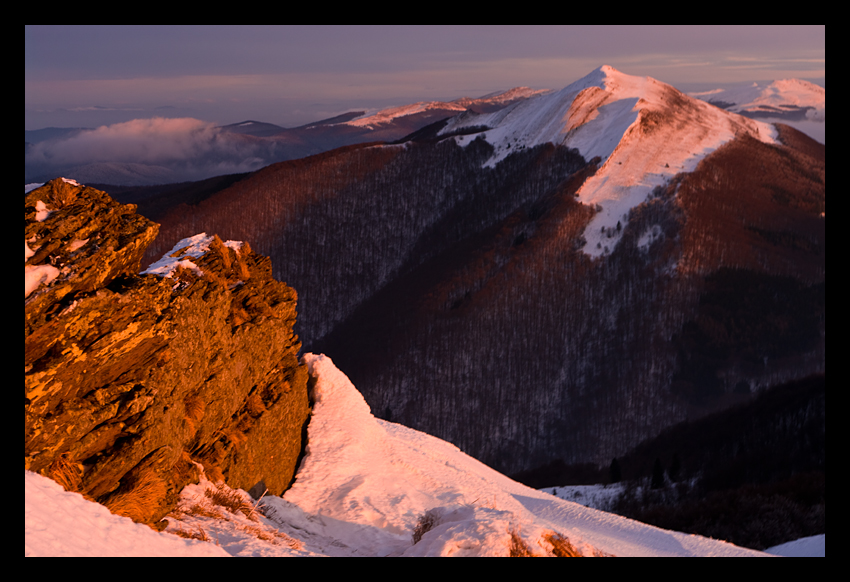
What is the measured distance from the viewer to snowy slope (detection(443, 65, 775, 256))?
101 m

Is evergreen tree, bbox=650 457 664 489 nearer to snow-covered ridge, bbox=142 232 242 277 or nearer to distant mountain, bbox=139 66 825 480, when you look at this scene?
distant mountain, bbox=139 66 825 480

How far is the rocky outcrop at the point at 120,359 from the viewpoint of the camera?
9.53 m

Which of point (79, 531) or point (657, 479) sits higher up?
point (79, 531)

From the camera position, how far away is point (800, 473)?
3891 centimetres

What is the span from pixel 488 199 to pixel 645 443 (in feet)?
229

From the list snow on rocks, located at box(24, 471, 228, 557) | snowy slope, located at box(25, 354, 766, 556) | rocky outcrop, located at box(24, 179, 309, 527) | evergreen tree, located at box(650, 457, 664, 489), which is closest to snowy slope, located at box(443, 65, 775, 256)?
evergreen tree, located at box(650, 457, 664, 489)

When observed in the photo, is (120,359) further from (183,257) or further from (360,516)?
(360,516)

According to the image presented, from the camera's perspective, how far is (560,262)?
94438mm

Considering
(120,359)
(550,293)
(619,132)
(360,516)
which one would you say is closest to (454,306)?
(550,293)

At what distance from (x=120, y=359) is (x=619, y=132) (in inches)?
4650

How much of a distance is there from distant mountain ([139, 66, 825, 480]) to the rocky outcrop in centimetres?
6096

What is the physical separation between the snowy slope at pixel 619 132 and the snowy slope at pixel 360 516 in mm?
75573

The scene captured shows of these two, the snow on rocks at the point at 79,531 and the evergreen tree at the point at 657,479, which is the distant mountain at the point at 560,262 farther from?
the snow on rocks at the point at 79,531
